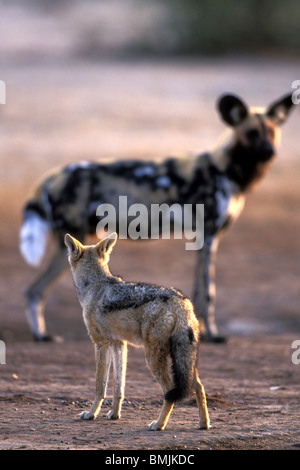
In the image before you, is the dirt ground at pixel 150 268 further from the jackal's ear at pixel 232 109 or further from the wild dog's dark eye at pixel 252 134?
the jackal's ear at pixel 232 109

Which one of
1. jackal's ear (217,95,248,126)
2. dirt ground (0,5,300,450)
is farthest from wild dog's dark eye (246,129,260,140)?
dirt ground (0,5,300,450)

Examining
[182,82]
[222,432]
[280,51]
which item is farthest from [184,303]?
[280,51]

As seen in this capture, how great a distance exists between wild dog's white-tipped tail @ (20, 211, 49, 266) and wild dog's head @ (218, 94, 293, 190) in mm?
1901

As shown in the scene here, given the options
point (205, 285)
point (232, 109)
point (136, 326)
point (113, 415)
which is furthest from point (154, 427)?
point (232, 109)

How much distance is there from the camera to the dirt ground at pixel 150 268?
5422 mm

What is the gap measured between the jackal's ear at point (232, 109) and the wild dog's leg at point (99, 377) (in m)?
4.33

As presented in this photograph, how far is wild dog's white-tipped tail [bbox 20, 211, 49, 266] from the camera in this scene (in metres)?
8.62

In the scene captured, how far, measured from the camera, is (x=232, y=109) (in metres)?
9.35

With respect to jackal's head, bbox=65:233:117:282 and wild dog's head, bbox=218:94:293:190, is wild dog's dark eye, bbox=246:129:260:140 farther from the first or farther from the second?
jackal's head, bbox=65:233:117:282

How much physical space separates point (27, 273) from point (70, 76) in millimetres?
12539

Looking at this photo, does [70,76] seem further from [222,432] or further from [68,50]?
[222,432]

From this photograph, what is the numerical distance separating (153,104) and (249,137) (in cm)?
1192

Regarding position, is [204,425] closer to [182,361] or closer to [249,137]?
[182,361]
